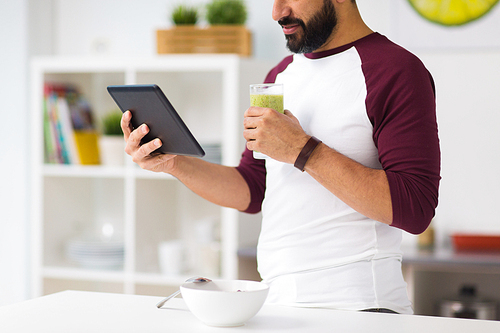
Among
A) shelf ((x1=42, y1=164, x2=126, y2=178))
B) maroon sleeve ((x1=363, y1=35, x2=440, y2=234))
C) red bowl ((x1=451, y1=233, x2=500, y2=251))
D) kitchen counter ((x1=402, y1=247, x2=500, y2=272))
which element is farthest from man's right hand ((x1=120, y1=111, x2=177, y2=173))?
red bowl ((x1=451, y1=233, x2=500, y2=251))

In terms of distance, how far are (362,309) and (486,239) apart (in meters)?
1.35

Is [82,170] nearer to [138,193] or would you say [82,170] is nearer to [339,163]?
[138,193]

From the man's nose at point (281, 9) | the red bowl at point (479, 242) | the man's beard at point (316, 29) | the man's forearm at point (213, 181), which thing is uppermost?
the man's nose at point (281, 9)

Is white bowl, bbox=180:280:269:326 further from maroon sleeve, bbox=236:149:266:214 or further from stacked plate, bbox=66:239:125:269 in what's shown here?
stacked plate, bbox=66:239:125:269

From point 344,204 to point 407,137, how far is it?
22cm

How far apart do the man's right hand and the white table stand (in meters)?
0.34

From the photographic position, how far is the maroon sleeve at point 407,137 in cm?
127

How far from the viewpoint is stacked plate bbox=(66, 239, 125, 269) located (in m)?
2.87

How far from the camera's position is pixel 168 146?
132cm

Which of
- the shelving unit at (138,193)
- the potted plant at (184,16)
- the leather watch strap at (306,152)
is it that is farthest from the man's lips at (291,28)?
the potted plant at (184,16)

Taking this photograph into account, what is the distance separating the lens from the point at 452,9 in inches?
104

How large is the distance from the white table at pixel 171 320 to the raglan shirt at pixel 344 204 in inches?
7.3

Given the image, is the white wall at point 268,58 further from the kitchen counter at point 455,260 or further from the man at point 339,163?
the man at point 339,163

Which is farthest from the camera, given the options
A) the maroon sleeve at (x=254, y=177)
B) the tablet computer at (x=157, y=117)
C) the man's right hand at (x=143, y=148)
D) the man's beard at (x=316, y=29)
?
the maroon sleeve at (x=254, y=177)
